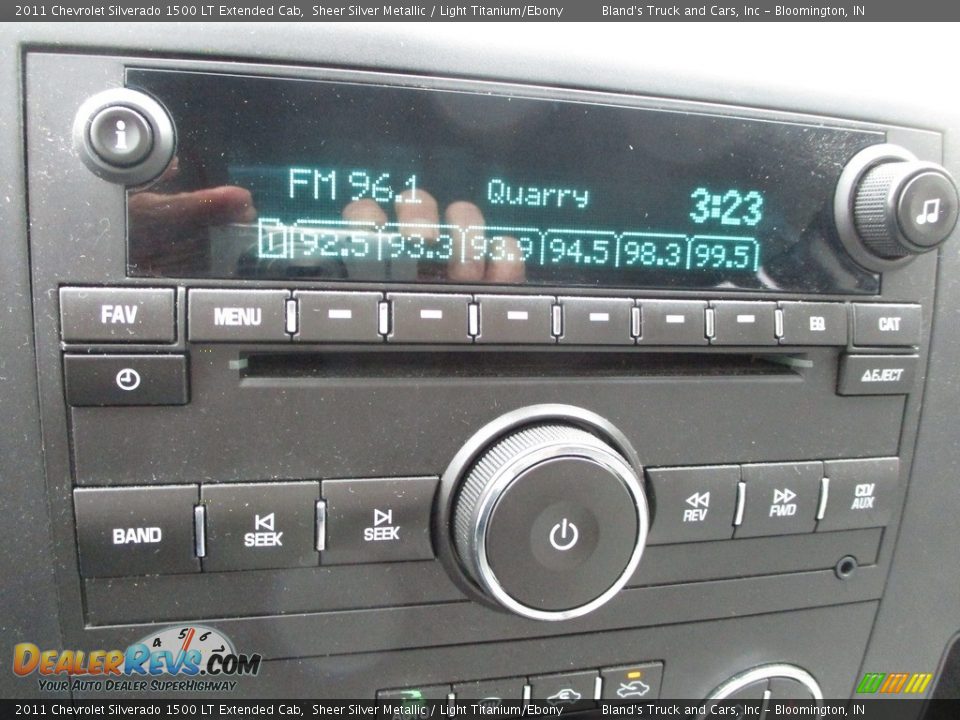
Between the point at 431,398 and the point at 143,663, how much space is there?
0.40 meters

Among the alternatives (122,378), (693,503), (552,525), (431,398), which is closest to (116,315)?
(122,378)

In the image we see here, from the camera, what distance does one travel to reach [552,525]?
64 centimetres

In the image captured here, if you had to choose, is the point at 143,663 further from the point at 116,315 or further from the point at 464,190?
the point at 464,190

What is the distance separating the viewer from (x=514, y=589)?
63cm

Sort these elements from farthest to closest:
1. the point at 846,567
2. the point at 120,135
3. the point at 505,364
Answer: the point at 846,567 < the point at 505,364 < the point at 120,135

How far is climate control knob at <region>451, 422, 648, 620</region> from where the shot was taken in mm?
627

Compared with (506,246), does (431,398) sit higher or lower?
lower

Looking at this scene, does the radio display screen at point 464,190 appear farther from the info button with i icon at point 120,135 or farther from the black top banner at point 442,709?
the black top banner at point 442,709

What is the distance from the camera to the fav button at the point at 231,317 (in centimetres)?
61

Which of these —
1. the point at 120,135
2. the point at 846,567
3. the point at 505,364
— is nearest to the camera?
the point at 120,135

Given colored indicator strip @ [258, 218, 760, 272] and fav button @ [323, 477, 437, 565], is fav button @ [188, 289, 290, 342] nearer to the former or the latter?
colored indicator strip @ [258, 218, 760, 272]
